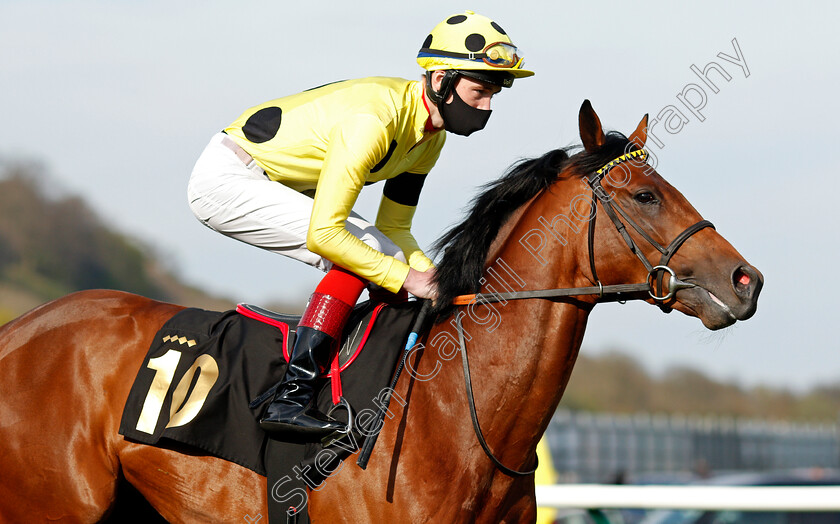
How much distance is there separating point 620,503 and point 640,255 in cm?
151

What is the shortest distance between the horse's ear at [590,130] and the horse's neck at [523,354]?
0.95ft

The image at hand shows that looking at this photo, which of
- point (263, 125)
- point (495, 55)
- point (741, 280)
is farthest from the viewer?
point (263, 125)

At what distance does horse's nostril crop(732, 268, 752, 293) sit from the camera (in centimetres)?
296

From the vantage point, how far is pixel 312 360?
10.6 ft

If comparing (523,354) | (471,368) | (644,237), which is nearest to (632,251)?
(644,237)

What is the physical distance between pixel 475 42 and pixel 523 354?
1.24 m

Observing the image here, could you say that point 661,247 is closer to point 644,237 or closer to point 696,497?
point 644,237

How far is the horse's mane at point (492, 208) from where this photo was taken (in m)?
3.33

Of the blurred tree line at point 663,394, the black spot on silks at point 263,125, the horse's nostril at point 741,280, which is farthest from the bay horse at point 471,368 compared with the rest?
the blurred tree line at point 663,394

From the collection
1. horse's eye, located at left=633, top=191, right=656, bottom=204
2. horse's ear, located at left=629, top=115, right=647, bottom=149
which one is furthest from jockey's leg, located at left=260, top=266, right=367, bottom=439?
horse's ear, located at left=629, top=115, right=647, bottom=149

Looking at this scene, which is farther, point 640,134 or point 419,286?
point 640,134

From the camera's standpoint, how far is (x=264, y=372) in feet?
11.2

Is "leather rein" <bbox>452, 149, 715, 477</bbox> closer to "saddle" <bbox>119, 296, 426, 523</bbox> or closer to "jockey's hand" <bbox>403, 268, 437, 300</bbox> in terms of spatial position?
"jockey's hand" <bbox>403, 268, 437, 300</bbox>

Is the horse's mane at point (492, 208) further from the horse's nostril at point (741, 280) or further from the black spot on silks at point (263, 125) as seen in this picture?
the black spot on silks at point (263, 125)
